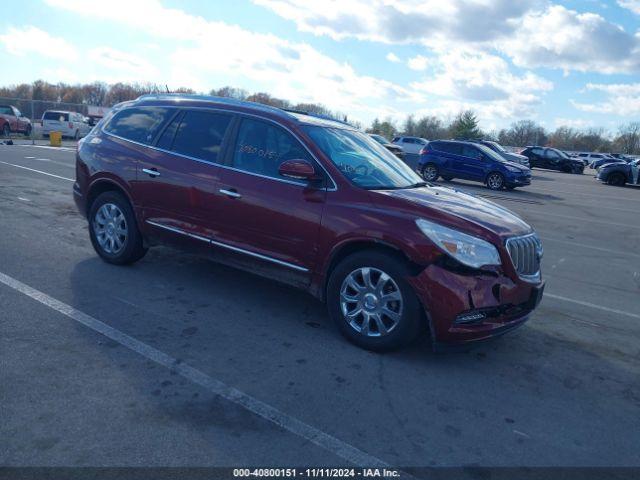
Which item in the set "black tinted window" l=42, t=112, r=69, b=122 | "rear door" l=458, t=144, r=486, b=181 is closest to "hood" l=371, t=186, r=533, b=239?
"rear door" l=458, t=144, r=486, b=181

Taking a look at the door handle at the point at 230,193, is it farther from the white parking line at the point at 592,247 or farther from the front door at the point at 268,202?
the white parking line at the point at 592,247

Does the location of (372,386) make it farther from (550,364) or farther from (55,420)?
(55,420)

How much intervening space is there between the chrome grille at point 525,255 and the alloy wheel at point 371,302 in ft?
3.16

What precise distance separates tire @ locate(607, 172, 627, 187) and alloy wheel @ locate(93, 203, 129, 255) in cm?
2814

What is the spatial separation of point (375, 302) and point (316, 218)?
866 millimetres

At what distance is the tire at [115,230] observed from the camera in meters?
5.89

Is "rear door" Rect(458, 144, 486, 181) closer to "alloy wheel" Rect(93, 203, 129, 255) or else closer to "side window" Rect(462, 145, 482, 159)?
"side window" Rect(462, 145, 482, 159)

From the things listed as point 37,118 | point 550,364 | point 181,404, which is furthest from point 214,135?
point 37,118

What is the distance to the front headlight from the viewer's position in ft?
13.2

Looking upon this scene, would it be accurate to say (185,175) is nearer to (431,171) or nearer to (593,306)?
(593,306)

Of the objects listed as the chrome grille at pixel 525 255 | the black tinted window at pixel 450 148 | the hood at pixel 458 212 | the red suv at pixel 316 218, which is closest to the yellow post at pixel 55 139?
the black tinted window at pixel 450 148

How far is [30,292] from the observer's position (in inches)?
199

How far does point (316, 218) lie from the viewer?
4.54m

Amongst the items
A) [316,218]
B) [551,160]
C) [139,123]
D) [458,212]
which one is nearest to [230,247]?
[316,218]
